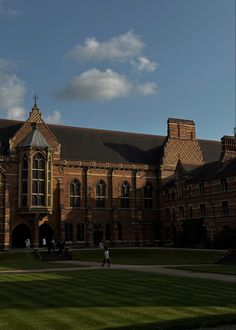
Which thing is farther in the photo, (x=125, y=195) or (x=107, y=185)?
(x=125, y=195)

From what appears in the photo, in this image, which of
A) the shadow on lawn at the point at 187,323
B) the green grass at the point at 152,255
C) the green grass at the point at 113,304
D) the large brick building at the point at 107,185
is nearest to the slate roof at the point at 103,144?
the large brick building at the point at 107,185

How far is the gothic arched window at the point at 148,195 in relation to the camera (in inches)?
2564

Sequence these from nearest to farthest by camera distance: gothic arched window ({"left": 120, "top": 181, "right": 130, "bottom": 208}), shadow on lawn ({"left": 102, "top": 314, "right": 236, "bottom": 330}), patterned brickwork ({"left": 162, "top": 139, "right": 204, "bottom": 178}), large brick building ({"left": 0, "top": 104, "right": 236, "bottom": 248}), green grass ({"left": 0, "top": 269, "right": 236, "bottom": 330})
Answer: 1. shadow on lawn ({"left": 102, "top": 314, "right": 236, "bottom": 330})
2. green grass ({"left": 0, "top": 269, "right": 236, "bottom": 330})
3. large brick building ({"left": 0, "top": 104, "right": 236, "bottom": 248})
4. gothic arched window ({"left": 120, "top": 181, "right": 130, "bottom": 208})
5. patterned brickwork ({"left": 162, "top": 139, "right": 204, "bottom": 178})

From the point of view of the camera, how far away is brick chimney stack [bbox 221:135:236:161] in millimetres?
55688

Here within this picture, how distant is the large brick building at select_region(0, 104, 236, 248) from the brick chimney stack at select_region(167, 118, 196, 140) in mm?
169

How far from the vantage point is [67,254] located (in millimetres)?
47125

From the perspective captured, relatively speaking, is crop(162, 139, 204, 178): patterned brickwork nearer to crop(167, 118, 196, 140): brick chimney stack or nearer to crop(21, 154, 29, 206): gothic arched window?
crop(167, 118, 196, 140): brick chimney stack

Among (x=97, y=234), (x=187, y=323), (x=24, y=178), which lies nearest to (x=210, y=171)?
(x=97, y=234)

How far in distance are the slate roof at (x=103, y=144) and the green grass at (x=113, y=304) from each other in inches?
1540

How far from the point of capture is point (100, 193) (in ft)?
202

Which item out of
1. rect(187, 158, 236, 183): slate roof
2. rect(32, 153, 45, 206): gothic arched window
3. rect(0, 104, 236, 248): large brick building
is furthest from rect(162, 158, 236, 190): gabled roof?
rect(32, 153, 45, 206): gothic arched window

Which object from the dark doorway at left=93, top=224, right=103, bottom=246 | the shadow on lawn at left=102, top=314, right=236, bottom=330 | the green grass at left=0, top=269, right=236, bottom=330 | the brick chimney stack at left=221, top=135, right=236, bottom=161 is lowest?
the shadow on lawn at left=102, top=314, right=236, bottom=330

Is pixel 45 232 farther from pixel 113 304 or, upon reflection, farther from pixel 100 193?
pixel 113 304

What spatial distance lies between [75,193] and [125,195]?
7.69 meters
